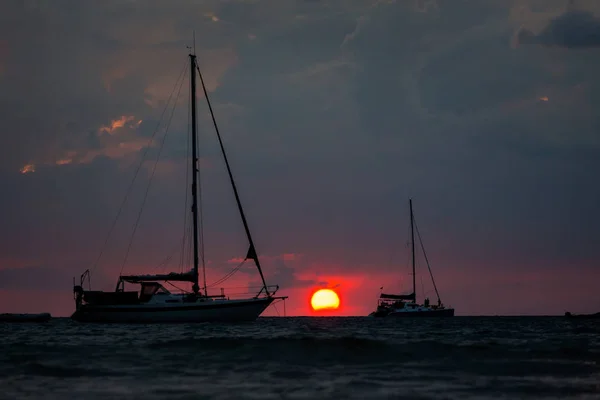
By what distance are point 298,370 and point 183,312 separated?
133ft

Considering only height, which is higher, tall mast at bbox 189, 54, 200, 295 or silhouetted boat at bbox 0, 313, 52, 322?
tall mast at bbox 189, 54, 200, 295

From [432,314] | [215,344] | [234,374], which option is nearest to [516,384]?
[234,374]

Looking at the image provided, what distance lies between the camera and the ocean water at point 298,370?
17.2 m

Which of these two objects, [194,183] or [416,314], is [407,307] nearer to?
[416,314]

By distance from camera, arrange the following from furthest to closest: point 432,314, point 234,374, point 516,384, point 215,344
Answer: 1. point 432,314
2. point 215,344
3. point 234,374
4. point 516,384

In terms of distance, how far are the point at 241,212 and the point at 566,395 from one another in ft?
163

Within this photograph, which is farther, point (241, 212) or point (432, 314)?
point (432, 314)

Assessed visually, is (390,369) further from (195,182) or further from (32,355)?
(195,182)

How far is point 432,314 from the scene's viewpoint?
141125 millimetres

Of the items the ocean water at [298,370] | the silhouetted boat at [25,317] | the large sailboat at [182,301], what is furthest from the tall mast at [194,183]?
the silhouetted boat at [25,317]

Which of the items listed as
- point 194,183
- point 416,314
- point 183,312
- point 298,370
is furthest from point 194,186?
point 416,314

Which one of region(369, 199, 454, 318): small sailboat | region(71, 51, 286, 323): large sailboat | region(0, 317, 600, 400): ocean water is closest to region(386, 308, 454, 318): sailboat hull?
region(369, 199, 454, 318): small sailboat

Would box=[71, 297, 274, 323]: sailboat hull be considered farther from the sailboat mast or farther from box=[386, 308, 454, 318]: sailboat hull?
box=[386, 308, 454, 318]: sailboat hull

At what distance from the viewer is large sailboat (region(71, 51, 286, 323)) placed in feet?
201
